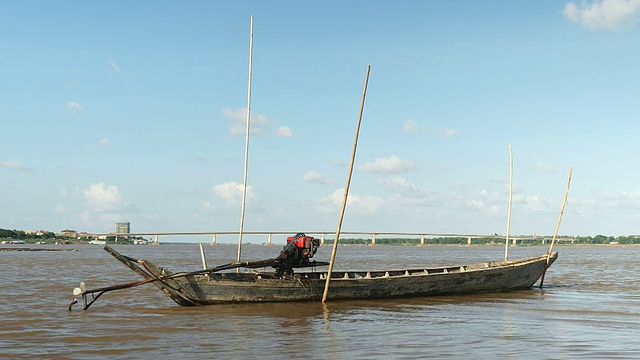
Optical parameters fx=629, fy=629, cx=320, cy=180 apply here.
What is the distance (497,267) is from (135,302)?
51.7 ft

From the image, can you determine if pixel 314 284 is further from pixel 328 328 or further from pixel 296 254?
pixel 328 328

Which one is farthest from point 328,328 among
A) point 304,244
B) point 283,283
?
point 304,244

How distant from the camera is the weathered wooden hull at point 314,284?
2175 cm

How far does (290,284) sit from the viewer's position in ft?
74.8

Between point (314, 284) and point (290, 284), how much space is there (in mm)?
980

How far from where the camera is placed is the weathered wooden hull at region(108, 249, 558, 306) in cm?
2175

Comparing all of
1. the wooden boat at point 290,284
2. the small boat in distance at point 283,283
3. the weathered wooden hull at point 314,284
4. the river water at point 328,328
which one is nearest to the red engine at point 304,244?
the small boat in distance at point 283,283

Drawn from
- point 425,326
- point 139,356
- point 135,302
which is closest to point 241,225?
point 135,302

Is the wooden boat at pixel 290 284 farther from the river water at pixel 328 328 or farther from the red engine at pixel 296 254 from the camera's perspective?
the river water at pixel 328 328

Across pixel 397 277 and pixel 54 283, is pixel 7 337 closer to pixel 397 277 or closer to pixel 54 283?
pixel 397 277

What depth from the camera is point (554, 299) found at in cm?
2678

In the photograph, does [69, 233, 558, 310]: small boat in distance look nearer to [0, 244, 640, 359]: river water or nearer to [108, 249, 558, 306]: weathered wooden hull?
[108, 249, 558, 306]: weathered wooden hull

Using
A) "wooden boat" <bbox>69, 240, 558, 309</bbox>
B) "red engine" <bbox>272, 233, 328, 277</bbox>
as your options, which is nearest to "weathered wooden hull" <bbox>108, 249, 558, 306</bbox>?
"wooden boat" <bbox>69, 240, 558, 309</bbox>

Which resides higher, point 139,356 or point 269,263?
point 269,263
